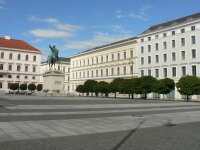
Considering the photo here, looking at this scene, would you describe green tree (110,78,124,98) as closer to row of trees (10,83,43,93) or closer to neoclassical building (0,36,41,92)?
row of trees (10,83,43,93)

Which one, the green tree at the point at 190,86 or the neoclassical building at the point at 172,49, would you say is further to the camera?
the neoclassical building at the point at 172,49

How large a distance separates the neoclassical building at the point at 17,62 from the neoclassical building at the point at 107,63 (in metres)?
18.2

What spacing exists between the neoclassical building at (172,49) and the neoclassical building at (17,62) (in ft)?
A: 171

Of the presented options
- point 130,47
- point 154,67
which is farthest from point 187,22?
point 130,47

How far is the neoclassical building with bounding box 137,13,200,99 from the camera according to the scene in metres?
67.3

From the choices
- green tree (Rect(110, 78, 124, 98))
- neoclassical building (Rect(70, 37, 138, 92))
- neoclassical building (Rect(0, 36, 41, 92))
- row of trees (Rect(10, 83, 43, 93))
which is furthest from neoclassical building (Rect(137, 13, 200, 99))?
neoclassical building (Rect(0, 36, 41, 92))

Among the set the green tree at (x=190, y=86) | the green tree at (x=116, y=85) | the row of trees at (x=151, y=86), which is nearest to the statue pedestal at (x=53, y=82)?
the row of trees at (x=151, y=86)

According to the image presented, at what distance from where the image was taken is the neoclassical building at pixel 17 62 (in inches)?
4178

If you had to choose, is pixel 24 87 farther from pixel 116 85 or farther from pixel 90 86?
pixel 116 85

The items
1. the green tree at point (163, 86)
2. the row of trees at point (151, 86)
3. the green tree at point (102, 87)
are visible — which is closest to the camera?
the row of trees at point (151, 86)

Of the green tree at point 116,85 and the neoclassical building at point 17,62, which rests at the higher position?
the neoclassical building at point 17,62

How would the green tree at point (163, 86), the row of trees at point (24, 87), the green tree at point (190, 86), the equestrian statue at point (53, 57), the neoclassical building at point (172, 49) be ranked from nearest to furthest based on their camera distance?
the green tree at point (190, 86) < the green tree at point (163, 86) < the neoclassical building at point (172, 49) < the equestrian statue at point (53, 57) < the row of trees at point (24, 87)

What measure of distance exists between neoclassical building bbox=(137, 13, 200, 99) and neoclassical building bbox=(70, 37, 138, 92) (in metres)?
4.09

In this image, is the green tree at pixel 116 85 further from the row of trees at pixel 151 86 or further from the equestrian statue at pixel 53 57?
the equestrian statue at pixel 53 57
